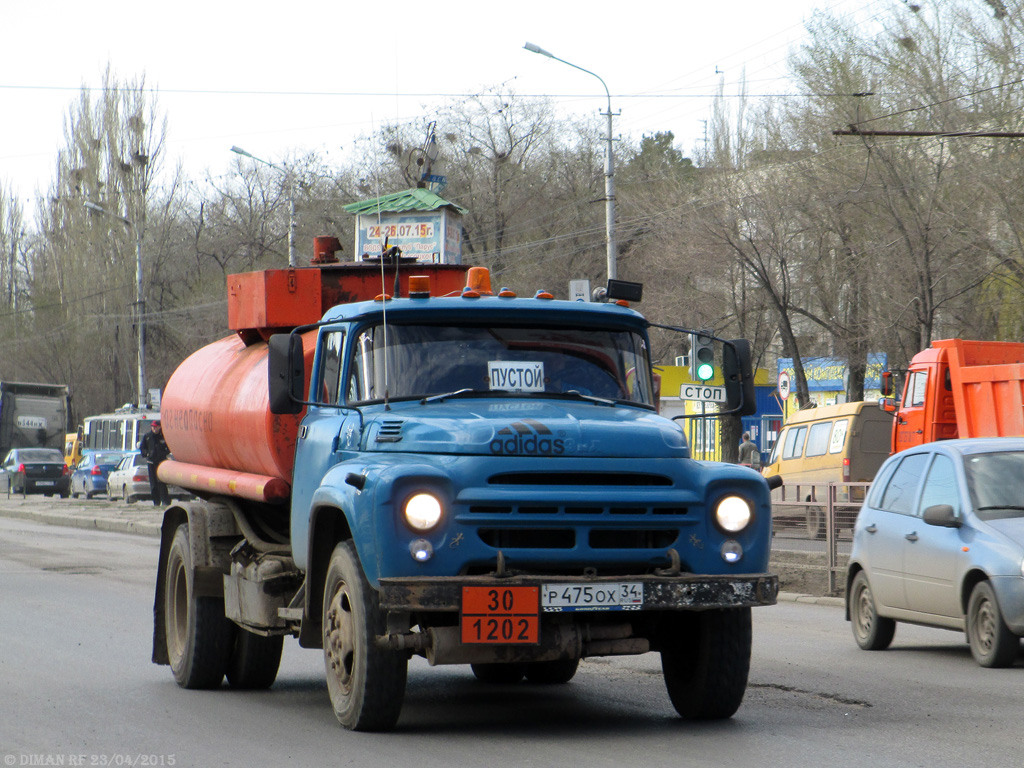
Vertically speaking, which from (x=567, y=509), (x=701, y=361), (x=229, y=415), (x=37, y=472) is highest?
(x=701, y=361)

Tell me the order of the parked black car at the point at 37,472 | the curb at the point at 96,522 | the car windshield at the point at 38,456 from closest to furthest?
the curb at the point at 96,522
the parked black car at the point at 37,472
the car windshield at the point at 38,456

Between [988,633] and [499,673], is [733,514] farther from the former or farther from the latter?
[988,633]

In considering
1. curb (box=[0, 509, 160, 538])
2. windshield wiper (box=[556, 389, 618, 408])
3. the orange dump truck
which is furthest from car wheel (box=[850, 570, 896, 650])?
curb (box=[0, 509, 160, 538])

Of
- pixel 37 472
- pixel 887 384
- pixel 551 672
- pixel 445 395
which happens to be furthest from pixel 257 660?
pixel 37 472

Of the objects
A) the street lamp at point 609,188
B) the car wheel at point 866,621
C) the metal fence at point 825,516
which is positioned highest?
the street lamp at point 609,188

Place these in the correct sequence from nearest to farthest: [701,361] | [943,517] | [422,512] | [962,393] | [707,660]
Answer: [422,512] < [707,660] < [943,517] < [701,361] < [962,393]

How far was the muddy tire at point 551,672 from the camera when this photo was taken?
9.05 metres

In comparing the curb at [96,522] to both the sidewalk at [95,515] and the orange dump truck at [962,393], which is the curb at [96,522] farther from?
the orange dump truck at [962,393]

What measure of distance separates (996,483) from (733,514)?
415 cm

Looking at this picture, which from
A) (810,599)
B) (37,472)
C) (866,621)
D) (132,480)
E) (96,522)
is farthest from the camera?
(37,472)

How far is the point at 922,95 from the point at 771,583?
24.7 meters

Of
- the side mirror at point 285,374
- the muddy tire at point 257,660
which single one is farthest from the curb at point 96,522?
the side mirror at point 285,374

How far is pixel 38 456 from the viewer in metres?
53.3

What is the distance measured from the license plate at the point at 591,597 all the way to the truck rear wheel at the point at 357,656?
792 millimetres
